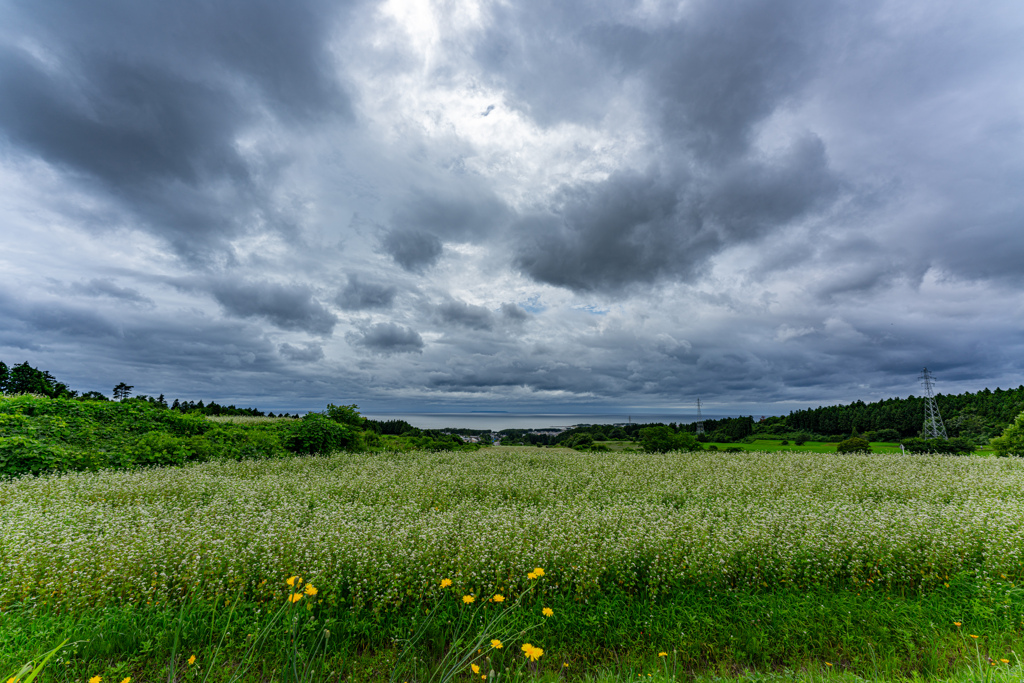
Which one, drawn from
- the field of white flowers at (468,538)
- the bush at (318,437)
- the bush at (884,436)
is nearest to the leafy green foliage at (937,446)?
the field of white flowers at (468,538)

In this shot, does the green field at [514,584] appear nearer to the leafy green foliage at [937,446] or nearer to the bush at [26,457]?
the bush at [26,457]

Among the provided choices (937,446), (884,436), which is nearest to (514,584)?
(937,446)

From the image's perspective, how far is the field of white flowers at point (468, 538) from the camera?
5.33 metres

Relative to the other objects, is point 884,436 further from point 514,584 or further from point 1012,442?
point 514,584

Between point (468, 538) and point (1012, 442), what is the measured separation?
1188 inches

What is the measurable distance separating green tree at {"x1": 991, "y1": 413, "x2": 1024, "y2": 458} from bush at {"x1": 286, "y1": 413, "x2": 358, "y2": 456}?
34.0 metres

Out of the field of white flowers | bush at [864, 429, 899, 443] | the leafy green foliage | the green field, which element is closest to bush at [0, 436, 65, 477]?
the field of white flowers

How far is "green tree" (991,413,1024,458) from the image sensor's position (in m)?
19.3

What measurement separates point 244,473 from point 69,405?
906 centimetres

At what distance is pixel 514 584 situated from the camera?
5.29 metres

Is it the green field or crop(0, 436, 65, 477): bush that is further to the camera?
crop(0, 436, 65, 477): bush

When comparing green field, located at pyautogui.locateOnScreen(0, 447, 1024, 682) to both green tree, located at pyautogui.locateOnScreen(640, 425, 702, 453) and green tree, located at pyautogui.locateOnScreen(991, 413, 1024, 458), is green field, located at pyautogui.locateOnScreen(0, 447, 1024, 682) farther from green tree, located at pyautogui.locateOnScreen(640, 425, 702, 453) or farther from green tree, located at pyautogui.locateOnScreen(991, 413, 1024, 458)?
green tree, located at pyautogui.locateOnScreen(991, 413, 1024, 458)

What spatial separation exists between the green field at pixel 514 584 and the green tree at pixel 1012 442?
1645 cm

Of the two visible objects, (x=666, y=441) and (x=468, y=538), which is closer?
(x=468, y=538)
